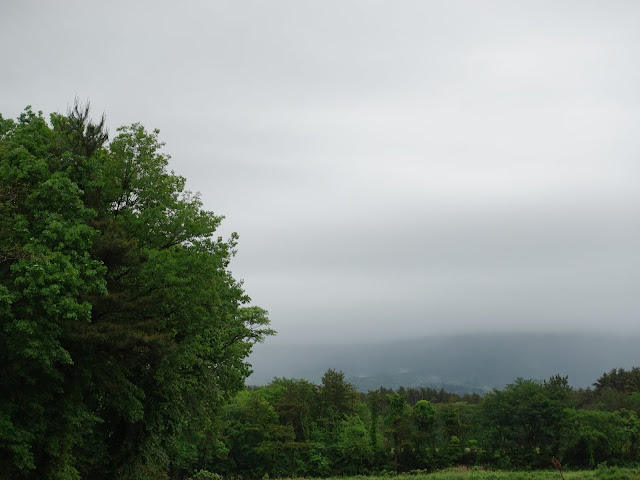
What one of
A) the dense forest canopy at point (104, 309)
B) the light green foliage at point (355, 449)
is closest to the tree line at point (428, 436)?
the light green foliage at point (355, 449)

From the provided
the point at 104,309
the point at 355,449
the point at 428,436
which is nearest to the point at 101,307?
the point at 104,309

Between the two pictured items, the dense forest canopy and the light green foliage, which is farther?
the light green foliage

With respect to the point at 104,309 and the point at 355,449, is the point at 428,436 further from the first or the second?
the point at 104,309

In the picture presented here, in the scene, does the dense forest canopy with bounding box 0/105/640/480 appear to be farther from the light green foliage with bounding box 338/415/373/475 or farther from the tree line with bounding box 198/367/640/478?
the light green foliage with bounding box 338/415/373/475

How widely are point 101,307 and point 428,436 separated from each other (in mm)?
48332

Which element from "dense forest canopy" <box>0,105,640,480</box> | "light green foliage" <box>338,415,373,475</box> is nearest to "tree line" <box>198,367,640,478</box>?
"light green foliage" <box>338,415,373,475</box>

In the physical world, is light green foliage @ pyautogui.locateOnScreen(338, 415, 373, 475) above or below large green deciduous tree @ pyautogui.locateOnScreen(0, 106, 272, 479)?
below

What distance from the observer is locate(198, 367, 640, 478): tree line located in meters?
47.8

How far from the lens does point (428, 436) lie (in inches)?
2082

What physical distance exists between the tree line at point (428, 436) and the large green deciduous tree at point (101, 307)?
29.2m

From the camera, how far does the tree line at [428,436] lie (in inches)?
1882

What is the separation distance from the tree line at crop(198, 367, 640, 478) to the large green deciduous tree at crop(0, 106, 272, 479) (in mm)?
29163

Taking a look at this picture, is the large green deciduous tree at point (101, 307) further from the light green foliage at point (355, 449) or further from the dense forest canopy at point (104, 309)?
the light green foliage at point (355, 449)

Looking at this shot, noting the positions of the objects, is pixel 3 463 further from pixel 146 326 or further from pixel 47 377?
pixel 146 326
